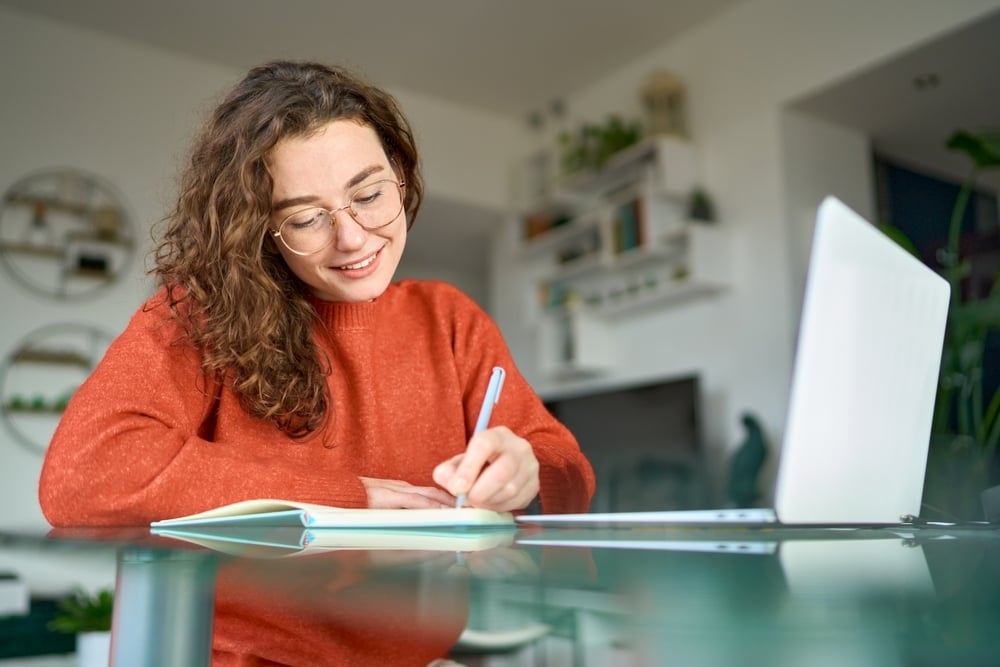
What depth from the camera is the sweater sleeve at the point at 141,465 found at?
31.7 inches

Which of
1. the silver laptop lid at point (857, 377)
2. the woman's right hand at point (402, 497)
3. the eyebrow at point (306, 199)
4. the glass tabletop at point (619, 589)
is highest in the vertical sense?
the eyebrow at point (306, 199)

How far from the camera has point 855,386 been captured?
64 cm

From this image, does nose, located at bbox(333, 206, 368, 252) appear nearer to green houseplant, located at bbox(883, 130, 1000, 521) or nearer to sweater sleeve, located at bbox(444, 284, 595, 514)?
sweater sleeve, located at bbox(444, 284, 595, 514)

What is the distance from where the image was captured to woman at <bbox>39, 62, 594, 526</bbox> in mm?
830

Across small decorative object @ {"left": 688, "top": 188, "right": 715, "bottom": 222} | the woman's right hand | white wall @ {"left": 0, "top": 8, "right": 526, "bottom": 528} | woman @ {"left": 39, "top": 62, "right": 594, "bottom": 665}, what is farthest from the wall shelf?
the woman's right hand

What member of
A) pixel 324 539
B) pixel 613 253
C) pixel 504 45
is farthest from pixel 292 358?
pixel 504 45

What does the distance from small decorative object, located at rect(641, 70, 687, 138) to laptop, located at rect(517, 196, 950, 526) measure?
398 centimetres

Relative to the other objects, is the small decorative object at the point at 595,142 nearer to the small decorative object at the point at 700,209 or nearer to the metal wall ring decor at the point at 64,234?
the small decorative object at the point at 700,209

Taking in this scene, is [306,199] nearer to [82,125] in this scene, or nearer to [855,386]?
[855,386]

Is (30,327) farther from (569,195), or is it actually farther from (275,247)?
(275,247)

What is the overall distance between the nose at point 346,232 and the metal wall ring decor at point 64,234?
374cm

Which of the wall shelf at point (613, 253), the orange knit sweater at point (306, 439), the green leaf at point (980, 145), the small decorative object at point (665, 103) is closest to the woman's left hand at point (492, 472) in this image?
the orange knit sweater at point (306, 439)

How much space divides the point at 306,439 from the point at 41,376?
145 inches

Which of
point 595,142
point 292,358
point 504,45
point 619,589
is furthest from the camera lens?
point 595,142
